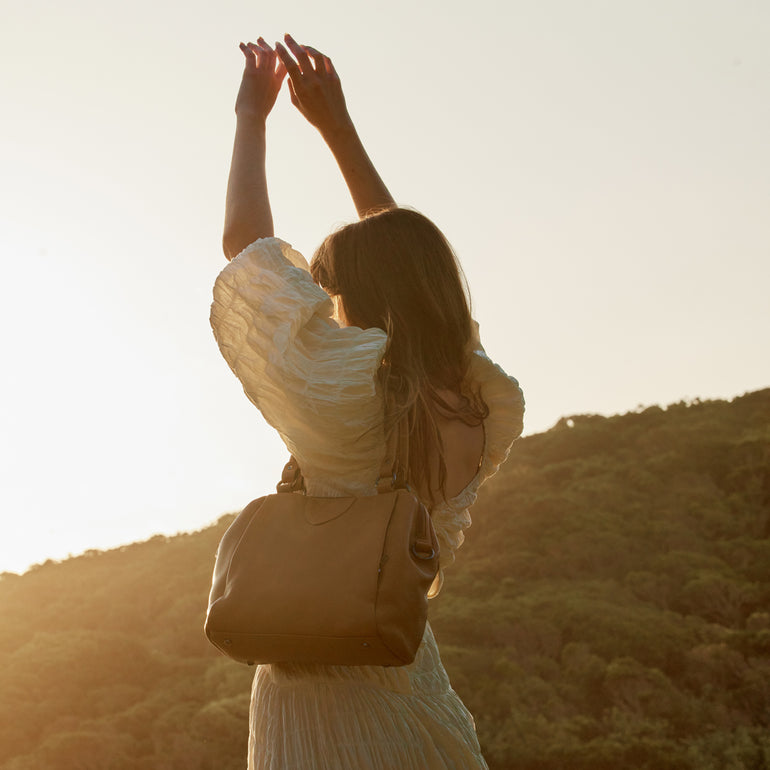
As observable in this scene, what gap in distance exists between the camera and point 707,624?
25.9 feet

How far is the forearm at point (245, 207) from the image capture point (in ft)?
6.03

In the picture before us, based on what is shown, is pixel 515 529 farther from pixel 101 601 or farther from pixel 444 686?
pixel 444 686

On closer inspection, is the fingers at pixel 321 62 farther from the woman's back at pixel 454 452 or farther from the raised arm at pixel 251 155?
the woman's back at pixel 454 452

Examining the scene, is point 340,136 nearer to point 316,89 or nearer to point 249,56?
point 316,89

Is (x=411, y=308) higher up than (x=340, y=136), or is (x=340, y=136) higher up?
(x=340, y=136)

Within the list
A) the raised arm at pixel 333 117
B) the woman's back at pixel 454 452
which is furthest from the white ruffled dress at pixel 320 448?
the raised arm at pixel 333 117

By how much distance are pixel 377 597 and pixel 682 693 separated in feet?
20.8

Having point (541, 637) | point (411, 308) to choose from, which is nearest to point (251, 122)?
point (411, 308)

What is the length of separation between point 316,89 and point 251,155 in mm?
358

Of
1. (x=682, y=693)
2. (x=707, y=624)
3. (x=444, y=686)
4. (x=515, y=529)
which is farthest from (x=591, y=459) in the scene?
(x=444, y=686)

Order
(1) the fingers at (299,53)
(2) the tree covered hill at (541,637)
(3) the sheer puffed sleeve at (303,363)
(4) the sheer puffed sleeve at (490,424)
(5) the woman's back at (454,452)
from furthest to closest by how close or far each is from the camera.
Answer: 1. (2) the tree covered hill at (541,637)
2. (1) the fingers at (299,53)
3. (4) the sheer puffed sleeve at (490,424)
4. (5) the woman's back at (454,452)
5. (3) the sheer puffed sleeve at (303,363)

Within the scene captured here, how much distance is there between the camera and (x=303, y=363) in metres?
1.70

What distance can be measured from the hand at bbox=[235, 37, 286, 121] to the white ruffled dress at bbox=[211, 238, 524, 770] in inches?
16.5

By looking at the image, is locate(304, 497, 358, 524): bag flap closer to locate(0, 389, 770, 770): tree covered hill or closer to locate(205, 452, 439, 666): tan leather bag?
locate(205, 452, 439, 666): tan leather bag
